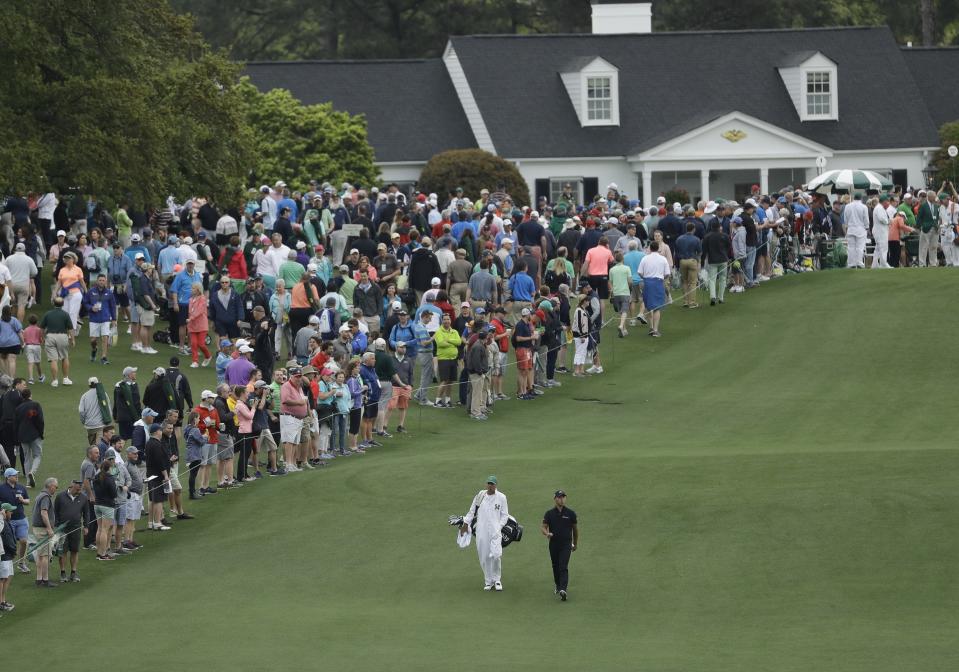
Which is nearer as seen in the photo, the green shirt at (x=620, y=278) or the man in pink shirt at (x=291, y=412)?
the man in pink shirt at (x=291, y=412)

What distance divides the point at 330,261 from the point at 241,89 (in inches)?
725

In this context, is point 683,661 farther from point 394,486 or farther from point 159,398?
point 159,398

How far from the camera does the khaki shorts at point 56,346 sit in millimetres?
33531

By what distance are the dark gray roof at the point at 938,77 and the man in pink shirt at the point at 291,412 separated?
42198mm

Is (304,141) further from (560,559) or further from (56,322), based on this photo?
(560,559)

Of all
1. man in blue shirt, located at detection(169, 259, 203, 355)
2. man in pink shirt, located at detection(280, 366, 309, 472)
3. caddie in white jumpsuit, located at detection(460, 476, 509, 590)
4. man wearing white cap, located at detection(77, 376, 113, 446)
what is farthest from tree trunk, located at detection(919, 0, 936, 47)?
caddie in white jumpsuit, located at detection(460, 476, 509, 590)

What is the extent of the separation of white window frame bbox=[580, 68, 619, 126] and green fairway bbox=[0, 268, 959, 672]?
90.5 ft

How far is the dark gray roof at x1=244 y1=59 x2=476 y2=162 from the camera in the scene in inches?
2491

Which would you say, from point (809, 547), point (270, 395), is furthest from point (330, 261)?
point (809, 547)

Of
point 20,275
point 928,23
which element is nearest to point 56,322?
point 20,275

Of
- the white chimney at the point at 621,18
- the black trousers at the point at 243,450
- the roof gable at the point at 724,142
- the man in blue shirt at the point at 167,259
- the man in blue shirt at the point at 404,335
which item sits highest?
the white chimney at the point at 621,18

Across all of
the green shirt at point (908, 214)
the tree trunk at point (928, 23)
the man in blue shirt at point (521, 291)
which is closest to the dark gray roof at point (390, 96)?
the green shirt at point (908, 214)

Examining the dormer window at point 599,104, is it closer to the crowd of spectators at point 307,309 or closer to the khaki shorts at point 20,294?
the crowd of spectators at point 307,309

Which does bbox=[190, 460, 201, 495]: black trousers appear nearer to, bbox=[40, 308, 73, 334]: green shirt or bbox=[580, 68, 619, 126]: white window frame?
bbox=[40, 308, 73, 334]: green shirt
